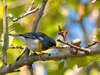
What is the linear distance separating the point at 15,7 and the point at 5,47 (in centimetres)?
248

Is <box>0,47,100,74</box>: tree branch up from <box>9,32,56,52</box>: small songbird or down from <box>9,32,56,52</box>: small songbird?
down

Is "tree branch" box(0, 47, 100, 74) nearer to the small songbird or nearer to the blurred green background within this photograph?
the blurred green background

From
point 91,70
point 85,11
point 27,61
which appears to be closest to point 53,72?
point 27,61

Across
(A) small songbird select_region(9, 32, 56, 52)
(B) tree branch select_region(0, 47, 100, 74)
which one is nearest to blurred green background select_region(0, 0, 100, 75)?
(A) small songbird select_region(9, 32, 56, 52)

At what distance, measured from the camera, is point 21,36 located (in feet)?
7.52

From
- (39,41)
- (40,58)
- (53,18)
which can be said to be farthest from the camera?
(53,18)

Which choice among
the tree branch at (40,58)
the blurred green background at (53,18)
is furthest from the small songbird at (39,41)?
the tree branch at (40,58)

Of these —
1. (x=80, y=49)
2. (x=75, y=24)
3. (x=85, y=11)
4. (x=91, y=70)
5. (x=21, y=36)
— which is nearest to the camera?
(x=80, y=49)

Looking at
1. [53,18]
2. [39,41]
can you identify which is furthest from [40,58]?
[53,18]

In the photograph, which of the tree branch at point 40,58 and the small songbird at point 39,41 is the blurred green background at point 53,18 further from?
the tree branch at point 40,58

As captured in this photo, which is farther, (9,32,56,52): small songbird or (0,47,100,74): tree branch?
(9,32,56,52): small songbird

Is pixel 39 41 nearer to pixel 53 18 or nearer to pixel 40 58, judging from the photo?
pixel 40 58

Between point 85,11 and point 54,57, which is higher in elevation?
point 85,11

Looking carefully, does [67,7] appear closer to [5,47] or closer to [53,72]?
[53,72]
